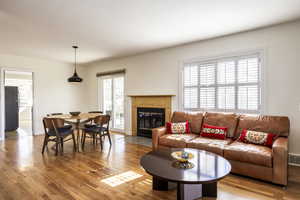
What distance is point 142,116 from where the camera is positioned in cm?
556

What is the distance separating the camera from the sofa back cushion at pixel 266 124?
2996mm

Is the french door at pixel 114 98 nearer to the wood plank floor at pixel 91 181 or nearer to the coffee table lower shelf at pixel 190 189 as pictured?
the wood plank floor at pixel 91 181

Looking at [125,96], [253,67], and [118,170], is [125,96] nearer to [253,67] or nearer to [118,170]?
[118,170]

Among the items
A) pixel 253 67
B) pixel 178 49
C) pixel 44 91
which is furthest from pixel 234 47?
pixel 44 91

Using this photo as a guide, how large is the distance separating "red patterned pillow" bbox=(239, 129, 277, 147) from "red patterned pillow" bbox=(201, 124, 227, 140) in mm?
310

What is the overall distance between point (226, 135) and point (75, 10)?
135 inches

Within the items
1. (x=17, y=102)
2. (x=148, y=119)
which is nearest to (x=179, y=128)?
(x=148, y=119)

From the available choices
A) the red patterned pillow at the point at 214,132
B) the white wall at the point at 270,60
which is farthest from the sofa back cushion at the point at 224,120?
the white wall at the point at 270,60

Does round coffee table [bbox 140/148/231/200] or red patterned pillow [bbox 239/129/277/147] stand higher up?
red patterned pillow [bbox 239/129/277/147]

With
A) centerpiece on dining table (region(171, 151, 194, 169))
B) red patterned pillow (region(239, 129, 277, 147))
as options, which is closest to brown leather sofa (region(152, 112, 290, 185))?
red patterned pillow (region(239, 129, 277, 147))

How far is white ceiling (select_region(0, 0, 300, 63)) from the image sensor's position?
8.50 ft

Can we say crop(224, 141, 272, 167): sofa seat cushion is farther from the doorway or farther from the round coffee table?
the doorway

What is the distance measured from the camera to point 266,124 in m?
3.13

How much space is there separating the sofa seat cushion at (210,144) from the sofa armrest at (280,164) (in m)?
0.72
